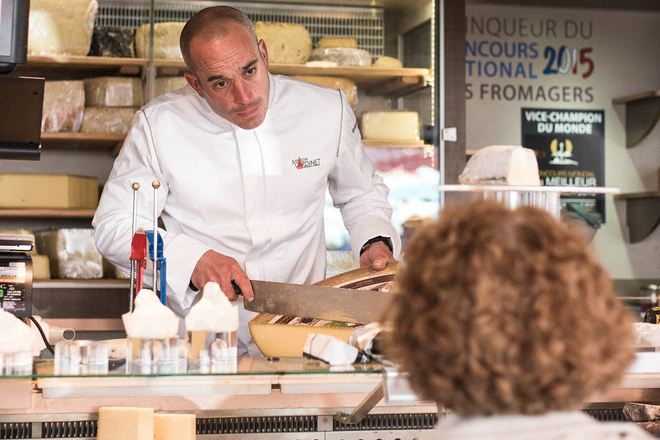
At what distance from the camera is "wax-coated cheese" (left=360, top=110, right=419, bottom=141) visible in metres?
3.37

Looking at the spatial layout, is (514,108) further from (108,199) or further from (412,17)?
(108,199)

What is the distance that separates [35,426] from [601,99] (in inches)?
179

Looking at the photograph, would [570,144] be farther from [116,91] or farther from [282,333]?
[282,333]

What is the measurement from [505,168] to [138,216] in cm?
99

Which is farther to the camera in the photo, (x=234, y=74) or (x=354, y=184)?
(x=354, y=184)

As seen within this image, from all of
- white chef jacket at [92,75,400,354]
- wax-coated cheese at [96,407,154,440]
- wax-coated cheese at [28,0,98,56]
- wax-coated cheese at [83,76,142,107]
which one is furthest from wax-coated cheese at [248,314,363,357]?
wax-coated cheese at [28,0,98,56]

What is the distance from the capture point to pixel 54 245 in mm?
3420

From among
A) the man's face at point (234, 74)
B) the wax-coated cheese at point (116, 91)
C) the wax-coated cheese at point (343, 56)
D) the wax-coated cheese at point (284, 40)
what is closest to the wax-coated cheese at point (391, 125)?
the wax-coated cheese at point (343, 56)

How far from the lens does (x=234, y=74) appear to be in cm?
183

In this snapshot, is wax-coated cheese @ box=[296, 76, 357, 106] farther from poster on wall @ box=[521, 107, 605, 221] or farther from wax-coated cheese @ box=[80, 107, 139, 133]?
poster on wall @ box=[521, 107, 605, 221]

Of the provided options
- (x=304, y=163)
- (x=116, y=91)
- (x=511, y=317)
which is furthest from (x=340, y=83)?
(x=511, y=317)

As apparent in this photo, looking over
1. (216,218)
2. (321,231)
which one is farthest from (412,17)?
(216,218)

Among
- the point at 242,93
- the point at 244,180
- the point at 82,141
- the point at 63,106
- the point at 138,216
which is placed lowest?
the point at 138,216

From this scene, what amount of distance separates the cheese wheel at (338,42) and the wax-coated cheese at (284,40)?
8 centimetres
